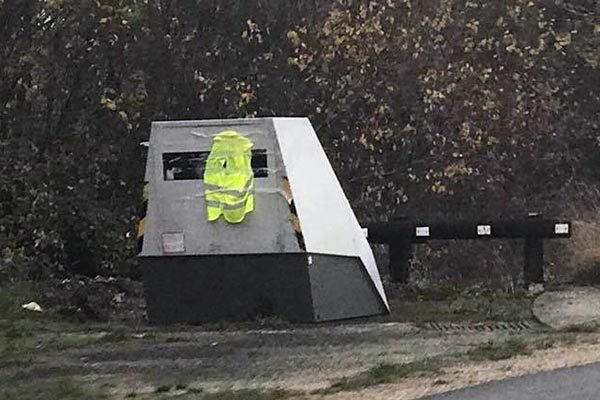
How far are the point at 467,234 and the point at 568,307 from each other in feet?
9.70

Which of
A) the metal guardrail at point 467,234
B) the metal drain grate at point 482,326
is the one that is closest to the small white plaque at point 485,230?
the metal guardrail at point 467,234

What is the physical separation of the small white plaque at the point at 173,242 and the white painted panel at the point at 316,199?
1006 mm

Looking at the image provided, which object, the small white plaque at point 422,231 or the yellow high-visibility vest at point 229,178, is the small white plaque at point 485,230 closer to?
the small white plaque at point 422,231

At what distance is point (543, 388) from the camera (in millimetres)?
7922

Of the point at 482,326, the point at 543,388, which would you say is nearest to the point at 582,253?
the point at 482,326

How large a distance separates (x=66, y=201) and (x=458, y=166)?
5.56 m

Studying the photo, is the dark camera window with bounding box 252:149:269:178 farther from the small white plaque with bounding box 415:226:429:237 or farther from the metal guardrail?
the small white plaque with bounding box 415:226:429:237

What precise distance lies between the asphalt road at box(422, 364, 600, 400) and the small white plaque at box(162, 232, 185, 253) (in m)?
3.64

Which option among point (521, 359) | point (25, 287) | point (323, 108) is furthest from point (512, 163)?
point (521, 359)

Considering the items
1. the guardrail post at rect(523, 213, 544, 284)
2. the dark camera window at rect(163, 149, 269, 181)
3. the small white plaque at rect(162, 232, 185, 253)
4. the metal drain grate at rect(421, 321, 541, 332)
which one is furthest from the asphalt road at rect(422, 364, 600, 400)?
the guardrail post at rect(523, 213, 544, 284)

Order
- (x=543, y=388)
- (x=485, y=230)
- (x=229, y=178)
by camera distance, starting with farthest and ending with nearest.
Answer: (x=485, y=230)
(x=229, y=178)
(x=543, y=388)

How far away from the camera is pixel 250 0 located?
1791 centimetres

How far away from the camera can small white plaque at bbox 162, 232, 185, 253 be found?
35.8 feet

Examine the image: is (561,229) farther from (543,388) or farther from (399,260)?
(543,388)
